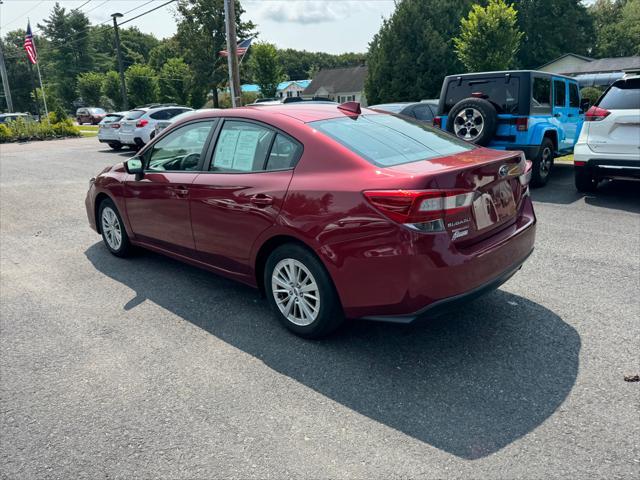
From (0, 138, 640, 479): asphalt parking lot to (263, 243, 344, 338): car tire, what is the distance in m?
0.16

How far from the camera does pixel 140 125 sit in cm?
1681

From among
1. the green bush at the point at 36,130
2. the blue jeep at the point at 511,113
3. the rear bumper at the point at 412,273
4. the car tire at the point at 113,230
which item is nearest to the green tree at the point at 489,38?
the blue jeep at the point at 511,113

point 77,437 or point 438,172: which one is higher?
point 438,172

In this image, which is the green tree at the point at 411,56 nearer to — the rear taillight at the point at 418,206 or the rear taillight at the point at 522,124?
the rear taillight at the point at 522,124

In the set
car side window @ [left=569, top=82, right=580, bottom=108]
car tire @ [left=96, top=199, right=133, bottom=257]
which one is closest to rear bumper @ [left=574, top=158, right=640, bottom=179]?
car side window @ [left=569, top=82, right=580, bottom=108]

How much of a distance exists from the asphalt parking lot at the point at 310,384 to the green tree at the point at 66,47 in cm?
7844

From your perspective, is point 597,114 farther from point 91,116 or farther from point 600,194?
point 91,116

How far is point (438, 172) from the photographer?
2.99 m

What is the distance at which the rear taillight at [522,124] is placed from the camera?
839cm

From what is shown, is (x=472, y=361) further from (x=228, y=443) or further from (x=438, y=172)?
(x=228, y=443)

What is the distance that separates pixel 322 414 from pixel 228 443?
1.78ft

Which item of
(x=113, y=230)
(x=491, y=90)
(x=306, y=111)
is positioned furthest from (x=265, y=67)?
(x=306, y=111)

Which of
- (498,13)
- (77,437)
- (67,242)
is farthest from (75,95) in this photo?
(77,437)

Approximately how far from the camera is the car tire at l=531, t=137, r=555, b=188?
28.9ft
